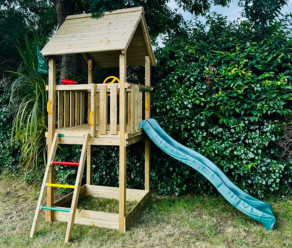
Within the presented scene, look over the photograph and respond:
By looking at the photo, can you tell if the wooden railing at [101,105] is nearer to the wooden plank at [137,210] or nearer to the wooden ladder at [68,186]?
the wooden ladder at [68,186]

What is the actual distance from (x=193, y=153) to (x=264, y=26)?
9.84 feet

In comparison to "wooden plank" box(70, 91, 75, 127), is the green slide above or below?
below

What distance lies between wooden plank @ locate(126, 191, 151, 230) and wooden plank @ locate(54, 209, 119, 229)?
0.54 ft

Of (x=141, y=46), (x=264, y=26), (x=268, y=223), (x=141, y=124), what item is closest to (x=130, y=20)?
(x=141, y=46)

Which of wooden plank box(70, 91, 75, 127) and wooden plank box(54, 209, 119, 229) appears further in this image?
wooden plank box(70, 91, 75, 127)

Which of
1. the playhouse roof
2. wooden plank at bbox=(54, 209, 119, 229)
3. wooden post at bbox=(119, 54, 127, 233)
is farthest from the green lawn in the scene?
the playhouse roof

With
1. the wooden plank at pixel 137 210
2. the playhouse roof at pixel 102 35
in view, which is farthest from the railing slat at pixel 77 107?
the wooden plank at pixel 137 210

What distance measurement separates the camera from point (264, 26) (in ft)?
16.2

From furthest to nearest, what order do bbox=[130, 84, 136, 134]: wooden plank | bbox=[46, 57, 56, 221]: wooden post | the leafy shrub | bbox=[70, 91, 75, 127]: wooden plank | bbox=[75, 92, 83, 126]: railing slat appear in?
1. the leafy shrub
2. bbox=[75, 92, 83, 126]: railing slat
3. bbox=[70, 91, 75, 127]: wooden plank
4. bbox=[130, 84, 136, 134]: wooden plank
5. bbox=[46, 57, 56, 221]: wooden post

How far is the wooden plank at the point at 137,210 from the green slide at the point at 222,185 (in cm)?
92

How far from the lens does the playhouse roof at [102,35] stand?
3.23m

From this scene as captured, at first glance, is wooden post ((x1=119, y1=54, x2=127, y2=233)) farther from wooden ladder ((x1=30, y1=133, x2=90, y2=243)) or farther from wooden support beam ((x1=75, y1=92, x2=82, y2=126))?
wooden support beam ((x1=75, y1=92, x2=82, y2=126))

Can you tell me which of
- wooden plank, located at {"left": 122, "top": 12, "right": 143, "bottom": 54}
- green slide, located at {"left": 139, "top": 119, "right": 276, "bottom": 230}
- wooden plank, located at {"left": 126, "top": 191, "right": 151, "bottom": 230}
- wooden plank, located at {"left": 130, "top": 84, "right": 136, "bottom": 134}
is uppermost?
wooden plank, located at {"left": 122, "top": 12, "right": 143, "bottom": 54}

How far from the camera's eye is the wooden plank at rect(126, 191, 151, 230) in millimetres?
3339
